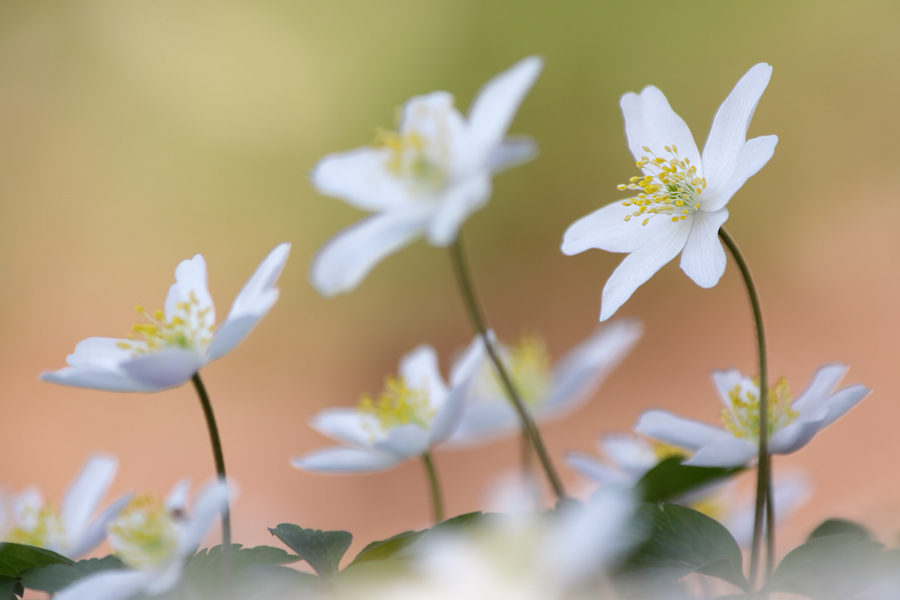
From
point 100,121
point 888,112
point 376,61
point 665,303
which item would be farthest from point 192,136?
point 888,112

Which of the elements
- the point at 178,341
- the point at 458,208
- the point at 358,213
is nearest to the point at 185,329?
the point at 178,341

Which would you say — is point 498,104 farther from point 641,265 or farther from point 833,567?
point 833,567

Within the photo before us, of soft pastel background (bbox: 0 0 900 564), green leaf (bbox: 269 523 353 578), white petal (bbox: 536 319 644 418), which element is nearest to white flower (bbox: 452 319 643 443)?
white petal (bbox: 536 319 644 418)

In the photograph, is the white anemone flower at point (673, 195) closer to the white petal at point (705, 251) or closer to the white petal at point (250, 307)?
the white petal at point (705, 251)

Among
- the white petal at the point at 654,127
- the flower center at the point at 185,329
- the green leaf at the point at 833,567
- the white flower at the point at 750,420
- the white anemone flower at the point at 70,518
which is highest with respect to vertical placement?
the white petal at the point at 654,127

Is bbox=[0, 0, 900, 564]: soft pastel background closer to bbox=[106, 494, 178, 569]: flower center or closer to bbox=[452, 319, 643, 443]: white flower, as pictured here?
bbox=[452, 319, 643, 443]: white flower

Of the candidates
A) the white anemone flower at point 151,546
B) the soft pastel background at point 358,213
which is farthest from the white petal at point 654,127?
the soft pastel background at point 358,213

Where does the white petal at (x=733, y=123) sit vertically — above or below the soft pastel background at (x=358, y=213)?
below
